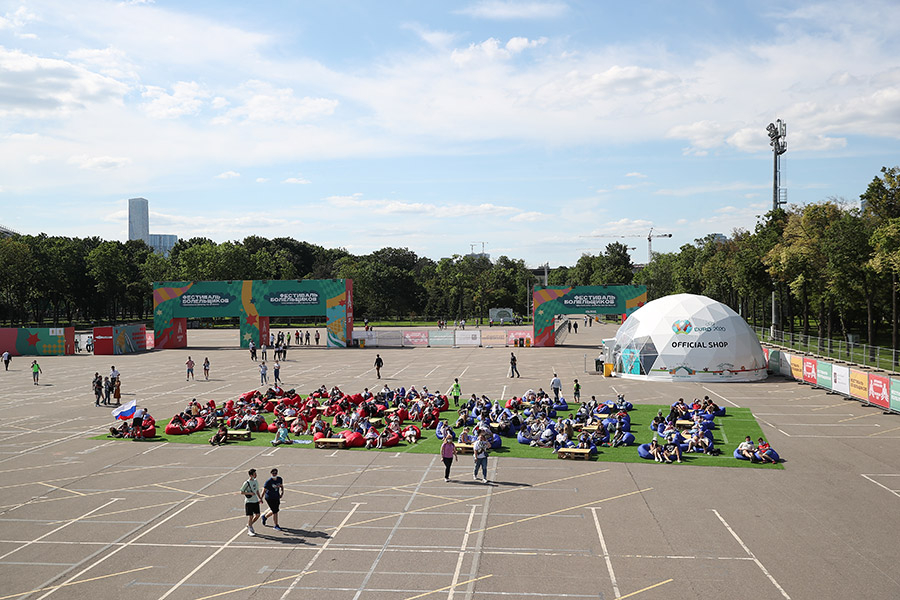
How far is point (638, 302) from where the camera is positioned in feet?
211

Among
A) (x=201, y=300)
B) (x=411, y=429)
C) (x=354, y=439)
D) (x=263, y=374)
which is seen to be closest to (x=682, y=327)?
(x=411, y=429)

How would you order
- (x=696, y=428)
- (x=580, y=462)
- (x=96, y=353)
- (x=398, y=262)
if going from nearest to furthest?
(x=580, y=462)
(x=696, y=428)
(x=96, y=353)
(x=398, y=262)

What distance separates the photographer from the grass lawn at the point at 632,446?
22.3 metres

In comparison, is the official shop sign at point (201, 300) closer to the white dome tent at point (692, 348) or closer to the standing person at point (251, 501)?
the white dome tent at point (692, 348)

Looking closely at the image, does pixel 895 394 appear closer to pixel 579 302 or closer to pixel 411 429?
pixel 411 429

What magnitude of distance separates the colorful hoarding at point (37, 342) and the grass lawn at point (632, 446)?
40617mm

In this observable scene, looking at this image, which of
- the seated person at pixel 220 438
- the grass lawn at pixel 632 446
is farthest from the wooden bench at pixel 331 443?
the seated person at pixel 220 438

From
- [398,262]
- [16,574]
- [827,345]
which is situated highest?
[398,262]

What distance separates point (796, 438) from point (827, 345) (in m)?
21.2

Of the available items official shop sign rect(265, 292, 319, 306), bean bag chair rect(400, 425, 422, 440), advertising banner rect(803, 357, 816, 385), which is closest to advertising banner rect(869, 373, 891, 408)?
advertising banner rect(803, 357, 816, 385)

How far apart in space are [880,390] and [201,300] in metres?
59.6

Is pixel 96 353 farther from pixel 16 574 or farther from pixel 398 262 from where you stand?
pixel 398 262

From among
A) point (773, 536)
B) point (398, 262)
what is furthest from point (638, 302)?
point (398, 262)

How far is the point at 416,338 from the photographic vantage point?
67.8 m
